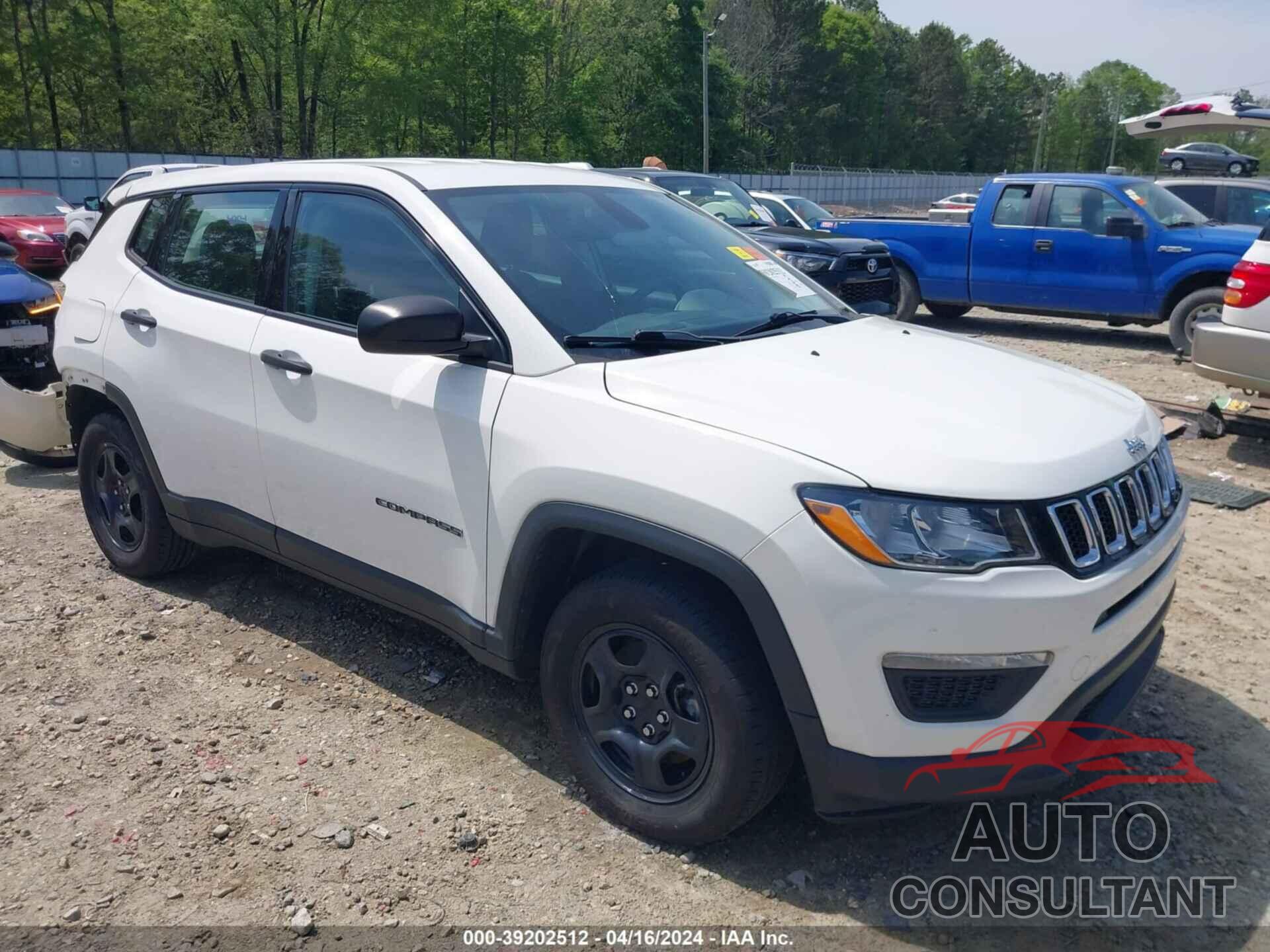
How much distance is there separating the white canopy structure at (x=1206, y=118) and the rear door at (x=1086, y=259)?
1869 centimetres

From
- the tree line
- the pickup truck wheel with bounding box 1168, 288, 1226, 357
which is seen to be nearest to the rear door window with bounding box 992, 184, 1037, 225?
the pickup truck wheel with bounding box 1168, 288, 1226, 357

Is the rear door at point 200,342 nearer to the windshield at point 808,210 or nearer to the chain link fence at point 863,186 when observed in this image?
the windshield at point 808,210

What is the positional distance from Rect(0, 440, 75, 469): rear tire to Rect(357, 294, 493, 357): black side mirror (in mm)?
4408

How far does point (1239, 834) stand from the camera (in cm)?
300

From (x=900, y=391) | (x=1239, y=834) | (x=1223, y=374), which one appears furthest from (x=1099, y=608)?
(x=1223, y=374)

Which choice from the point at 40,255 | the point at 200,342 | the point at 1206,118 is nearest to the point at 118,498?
the point at 200,342

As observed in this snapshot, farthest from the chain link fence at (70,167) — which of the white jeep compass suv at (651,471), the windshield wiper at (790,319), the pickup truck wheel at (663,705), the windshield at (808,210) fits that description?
the pickup truck wheel at (663,705)

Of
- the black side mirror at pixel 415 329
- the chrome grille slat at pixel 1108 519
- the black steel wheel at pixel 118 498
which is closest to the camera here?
the chrome grille slat at pixel 1108 519

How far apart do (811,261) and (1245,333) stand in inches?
185

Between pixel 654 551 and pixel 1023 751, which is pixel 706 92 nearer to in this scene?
pixel 654 551

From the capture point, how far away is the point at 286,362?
3.59 metres

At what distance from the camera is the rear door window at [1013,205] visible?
11.7m

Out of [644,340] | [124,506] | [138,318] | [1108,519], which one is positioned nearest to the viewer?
[1108,519]

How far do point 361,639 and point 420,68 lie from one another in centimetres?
4762
